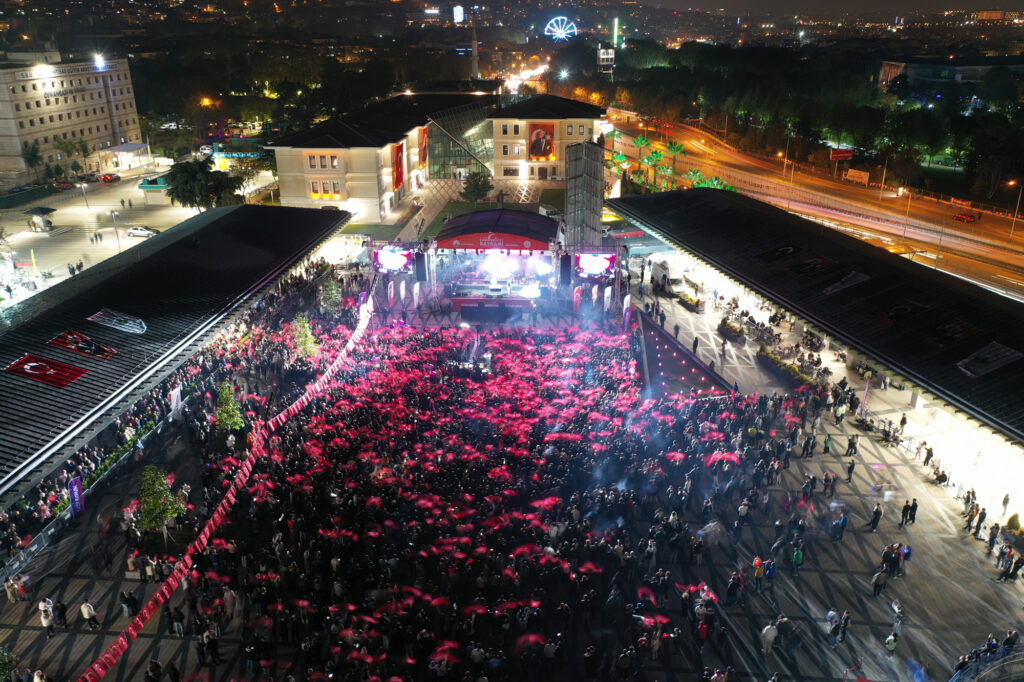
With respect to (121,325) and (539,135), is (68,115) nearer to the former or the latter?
(539,135)

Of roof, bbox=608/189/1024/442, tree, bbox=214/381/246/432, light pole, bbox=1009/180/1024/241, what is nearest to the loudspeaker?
roof, bbox=608/189/1024/442

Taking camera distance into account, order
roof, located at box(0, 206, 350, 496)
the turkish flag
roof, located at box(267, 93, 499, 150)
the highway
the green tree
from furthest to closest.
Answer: roof, located at box(267, 93, 499, 150)
the highway
the green tree
the turkish flag
roof, located at box(0, 206, 350, 496)

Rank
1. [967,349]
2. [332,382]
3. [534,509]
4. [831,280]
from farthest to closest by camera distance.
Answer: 1. [831,280]
2. [332,382]
3. [967,349]
4. [534,509]

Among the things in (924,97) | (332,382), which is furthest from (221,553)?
(924,97)

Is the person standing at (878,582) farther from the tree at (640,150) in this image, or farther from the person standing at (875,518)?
the tree at (640,150)

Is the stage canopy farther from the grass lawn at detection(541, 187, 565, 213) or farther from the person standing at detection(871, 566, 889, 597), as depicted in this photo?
the person standing at detection(871, 566, 889, 597)

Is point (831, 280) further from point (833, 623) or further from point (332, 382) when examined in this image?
point (332, 382)
